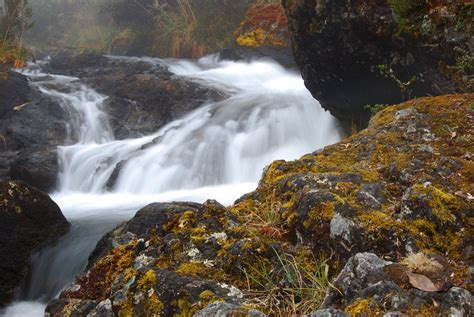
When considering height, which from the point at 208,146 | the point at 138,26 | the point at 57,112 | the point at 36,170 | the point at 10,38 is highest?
the point at 138,26

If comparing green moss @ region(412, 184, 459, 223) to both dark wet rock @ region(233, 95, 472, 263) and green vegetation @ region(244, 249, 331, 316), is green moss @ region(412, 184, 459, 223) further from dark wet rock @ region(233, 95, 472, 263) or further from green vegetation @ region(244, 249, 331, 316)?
green vegetation @ region(244, 249, 331, 316)

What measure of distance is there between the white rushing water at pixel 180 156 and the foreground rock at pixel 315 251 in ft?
13.5

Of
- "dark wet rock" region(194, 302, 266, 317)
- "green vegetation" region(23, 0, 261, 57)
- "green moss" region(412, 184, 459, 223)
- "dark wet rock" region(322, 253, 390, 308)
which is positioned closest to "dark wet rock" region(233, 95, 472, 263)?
"green moss" region(412, 184, 459, 223)

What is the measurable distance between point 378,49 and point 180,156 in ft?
16.3

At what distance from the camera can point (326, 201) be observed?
244cm

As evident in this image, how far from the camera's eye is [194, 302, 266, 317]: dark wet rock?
1780 millimetres

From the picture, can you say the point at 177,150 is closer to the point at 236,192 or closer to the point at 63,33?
the point at 236,192

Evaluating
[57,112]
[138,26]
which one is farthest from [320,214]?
[138,26]

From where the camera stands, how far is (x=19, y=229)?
20.1 feet

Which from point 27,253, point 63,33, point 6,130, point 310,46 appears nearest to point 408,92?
point 310,46

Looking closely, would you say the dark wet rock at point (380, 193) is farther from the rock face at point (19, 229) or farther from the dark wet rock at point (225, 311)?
the rock face at point (19, 229)

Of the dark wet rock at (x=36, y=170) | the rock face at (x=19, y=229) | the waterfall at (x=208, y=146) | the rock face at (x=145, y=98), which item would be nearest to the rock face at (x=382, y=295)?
the rock face at (x=19, y=229)

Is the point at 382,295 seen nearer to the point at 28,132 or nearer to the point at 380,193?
the point at 380,193

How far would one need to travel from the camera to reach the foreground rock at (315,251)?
1756 millimetres
